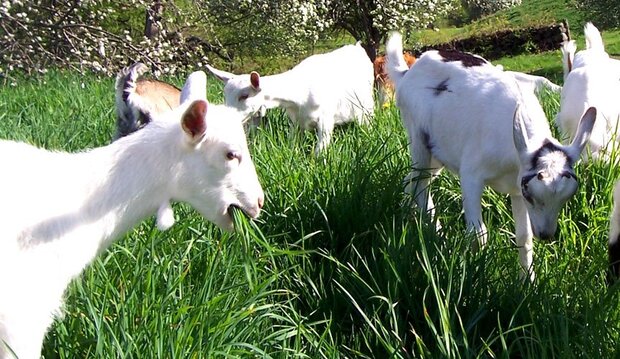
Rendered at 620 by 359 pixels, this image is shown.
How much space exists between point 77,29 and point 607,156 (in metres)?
8.45

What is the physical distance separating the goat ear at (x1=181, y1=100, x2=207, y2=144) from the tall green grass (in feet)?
1.77

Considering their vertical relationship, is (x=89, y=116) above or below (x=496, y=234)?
above

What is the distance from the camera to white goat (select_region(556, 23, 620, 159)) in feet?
18.0

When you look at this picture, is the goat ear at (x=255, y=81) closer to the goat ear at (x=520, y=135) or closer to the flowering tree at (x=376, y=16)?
the goat ear at (x=520, y=135)

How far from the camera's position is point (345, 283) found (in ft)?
12.5

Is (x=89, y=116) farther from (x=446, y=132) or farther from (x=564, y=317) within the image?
(x=564, y=317)

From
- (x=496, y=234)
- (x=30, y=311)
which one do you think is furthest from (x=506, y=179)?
(x=30, y=311)

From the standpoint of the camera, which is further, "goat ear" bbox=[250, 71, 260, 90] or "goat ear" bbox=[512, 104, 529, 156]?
"goat ear" bbox=[250, 71, 260, 90]

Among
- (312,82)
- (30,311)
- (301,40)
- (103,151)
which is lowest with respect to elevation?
(301,40)

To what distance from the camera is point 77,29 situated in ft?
38.1

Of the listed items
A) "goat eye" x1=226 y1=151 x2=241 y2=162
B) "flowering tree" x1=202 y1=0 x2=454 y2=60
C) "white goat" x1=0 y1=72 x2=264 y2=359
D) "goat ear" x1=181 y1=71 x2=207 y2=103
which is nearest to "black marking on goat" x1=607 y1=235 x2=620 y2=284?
"white goat" x1=0 y1=72 x2=264 y2=359

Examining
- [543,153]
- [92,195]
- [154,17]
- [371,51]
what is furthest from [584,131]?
[371,51]

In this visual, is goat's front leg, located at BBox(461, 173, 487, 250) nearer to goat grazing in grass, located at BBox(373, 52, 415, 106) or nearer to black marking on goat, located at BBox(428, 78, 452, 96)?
black marking on goat, located at BBox(428, 78, 452, 96)

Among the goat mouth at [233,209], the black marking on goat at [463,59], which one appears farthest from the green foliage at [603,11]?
the goat mouth at [233,209]
